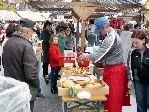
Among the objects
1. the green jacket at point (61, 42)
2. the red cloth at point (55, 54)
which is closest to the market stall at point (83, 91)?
the red cloth at point (55, 54)

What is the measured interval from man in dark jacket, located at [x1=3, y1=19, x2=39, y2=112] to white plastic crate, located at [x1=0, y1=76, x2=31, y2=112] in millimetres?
2236

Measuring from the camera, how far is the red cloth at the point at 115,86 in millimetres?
7965

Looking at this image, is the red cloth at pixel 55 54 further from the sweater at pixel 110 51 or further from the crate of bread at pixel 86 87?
the sweater at pixel 110 51

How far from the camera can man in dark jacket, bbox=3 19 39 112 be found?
666 centimetres

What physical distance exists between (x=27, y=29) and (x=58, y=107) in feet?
15.0

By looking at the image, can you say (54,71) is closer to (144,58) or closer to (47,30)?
(47,30)

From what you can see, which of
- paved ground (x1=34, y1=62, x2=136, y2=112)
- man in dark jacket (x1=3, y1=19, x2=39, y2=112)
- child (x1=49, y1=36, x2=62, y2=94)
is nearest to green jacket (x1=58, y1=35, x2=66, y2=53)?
child (x1=49, y1=36, x2=62, y2=94)

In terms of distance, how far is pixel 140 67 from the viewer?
25.8 ft

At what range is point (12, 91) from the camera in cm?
404

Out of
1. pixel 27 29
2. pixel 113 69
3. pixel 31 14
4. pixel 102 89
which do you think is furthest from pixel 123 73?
pixel 31 14

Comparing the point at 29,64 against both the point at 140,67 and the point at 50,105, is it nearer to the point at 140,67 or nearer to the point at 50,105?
the point at 140,67

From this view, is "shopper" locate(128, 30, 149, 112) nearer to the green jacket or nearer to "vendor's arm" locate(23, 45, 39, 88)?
"vendor's arm" locate(23, 45, 39, 88)

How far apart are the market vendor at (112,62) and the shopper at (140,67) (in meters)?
0.17

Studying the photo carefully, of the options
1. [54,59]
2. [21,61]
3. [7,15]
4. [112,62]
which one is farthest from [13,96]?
[7,15]
